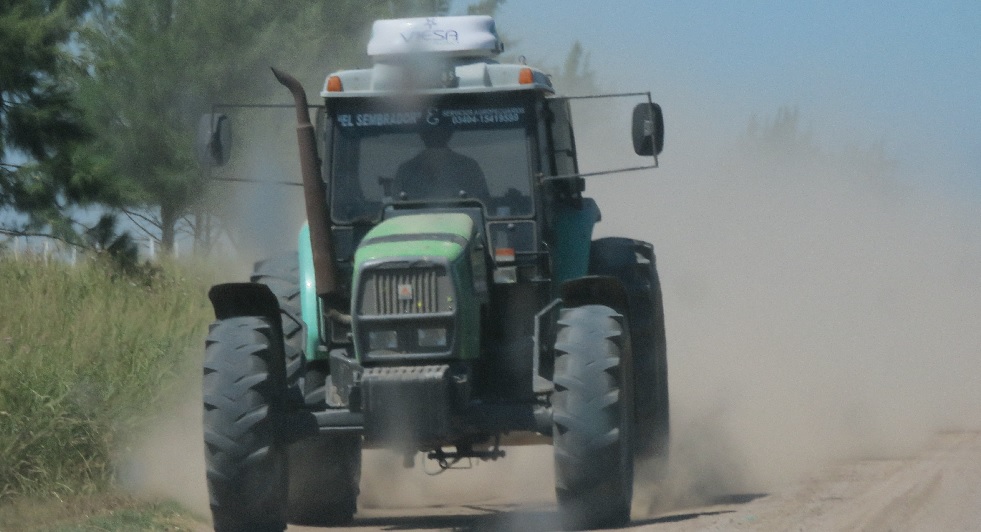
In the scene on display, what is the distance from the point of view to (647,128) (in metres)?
10.6

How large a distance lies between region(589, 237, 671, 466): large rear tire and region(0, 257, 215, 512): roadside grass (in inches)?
138

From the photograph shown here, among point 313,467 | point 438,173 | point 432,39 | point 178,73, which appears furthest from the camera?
point 178,73

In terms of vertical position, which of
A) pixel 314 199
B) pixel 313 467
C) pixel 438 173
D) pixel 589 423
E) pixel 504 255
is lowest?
pixel 313 467

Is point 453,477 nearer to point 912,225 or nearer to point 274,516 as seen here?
point 274,516

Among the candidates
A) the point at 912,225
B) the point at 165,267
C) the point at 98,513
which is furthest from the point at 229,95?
the point at 98,513

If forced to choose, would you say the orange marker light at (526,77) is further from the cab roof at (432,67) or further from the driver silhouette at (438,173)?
the driver silhouette at (438,173)

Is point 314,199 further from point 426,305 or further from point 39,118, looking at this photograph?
point 39,118

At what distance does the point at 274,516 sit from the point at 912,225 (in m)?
17.8

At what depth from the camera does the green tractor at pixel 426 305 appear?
973 centimetres

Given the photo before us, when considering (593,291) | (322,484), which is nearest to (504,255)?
(593,291)

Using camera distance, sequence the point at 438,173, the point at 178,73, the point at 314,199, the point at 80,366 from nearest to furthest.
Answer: the point at 314,199 < the point at 438,173 < the point at 80,366 < the point at 178,73

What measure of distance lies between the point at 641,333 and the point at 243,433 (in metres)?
3.59

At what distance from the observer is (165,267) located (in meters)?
20.1

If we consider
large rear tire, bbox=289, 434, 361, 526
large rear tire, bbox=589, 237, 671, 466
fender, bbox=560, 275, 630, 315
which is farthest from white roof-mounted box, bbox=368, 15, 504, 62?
large rear tire, bbox=289, 434, 361, 526
